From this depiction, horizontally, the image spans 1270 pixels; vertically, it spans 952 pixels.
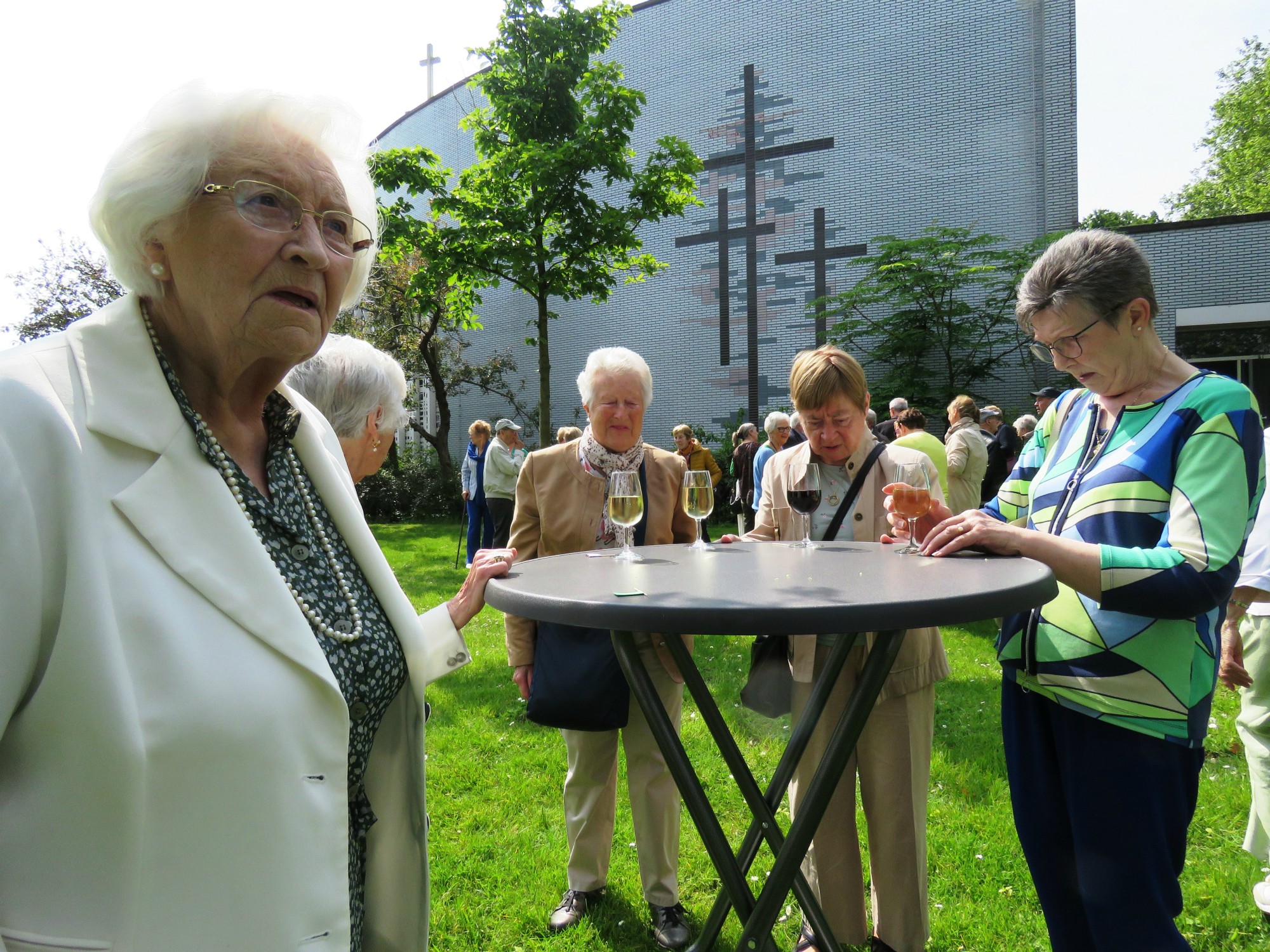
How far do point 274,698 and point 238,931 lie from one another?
31 cm

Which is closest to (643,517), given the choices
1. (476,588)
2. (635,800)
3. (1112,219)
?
(635,800)

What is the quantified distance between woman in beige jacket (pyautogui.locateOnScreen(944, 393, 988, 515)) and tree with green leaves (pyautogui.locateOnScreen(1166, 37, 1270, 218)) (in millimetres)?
27701

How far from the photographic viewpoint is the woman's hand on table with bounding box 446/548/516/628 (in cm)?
193

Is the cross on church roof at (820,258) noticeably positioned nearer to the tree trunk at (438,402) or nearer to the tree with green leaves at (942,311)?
the tree with green leaves at (942,311)

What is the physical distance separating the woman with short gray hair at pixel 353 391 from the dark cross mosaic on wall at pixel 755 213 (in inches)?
589

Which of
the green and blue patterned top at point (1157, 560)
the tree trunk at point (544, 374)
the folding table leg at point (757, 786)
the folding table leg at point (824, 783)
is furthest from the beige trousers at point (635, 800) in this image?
the tree trunk at point (544, 374)

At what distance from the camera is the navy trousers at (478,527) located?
36.9 feet

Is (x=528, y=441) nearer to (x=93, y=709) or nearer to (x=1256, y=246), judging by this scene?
(x=1256, y=246)

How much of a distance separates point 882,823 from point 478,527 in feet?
30.7

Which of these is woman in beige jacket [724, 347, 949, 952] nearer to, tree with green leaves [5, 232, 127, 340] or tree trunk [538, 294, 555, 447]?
tree trunk [538, 294, 555, 447]

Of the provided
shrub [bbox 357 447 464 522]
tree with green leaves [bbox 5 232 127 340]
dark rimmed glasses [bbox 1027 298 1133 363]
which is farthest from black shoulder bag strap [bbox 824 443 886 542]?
tree with green leaves [bbox 5 232 127 340]

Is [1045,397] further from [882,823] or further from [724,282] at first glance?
[882,823]

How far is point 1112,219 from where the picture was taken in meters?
25.9

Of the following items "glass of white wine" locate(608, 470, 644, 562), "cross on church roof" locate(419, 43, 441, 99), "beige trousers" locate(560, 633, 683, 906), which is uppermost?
"cross on church roof" locate(419, 43, 441, 99)
